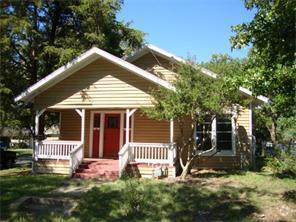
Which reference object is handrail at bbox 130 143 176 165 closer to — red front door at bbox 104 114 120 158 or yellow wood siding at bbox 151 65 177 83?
red front door at bbox 104 114 120 158

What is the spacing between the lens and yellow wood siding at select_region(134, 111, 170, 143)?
60.7ft

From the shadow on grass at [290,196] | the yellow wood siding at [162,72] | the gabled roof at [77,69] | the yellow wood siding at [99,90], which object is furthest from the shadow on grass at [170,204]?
the yellow wood siding at [162,72]

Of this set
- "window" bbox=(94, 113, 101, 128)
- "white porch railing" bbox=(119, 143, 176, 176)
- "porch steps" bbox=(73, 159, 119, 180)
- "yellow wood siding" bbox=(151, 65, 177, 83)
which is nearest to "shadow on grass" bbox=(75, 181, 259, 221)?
"porch steps" bbox=(73, 159, 119, 180)

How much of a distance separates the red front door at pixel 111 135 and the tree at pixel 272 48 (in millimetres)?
10424

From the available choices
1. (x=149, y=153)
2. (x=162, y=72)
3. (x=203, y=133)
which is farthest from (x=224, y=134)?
(x=162, y=72)

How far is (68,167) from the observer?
16.9 m

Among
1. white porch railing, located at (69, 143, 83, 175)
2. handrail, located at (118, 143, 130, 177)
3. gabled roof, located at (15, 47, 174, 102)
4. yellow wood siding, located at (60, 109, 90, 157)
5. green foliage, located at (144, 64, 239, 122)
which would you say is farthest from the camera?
yellow wood siding, located at (60, 109, 90, 157)

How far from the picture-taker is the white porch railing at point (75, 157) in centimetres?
1603

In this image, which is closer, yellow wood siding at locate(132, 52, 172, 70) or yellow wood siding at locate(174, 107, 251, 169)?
yellow wood siding at locate(174, 107, 251, 169)

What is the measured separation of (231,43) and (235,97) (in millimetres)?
5749

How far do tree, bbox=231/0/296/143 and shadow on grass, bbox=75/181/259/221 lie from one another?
3.00 m

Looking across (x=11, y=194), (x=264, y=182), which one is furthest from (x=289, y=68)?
(x=11, y=194)

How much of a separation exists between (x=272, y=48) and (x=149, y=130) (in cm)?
1037

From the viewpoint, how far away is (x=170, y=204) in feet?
36.6
